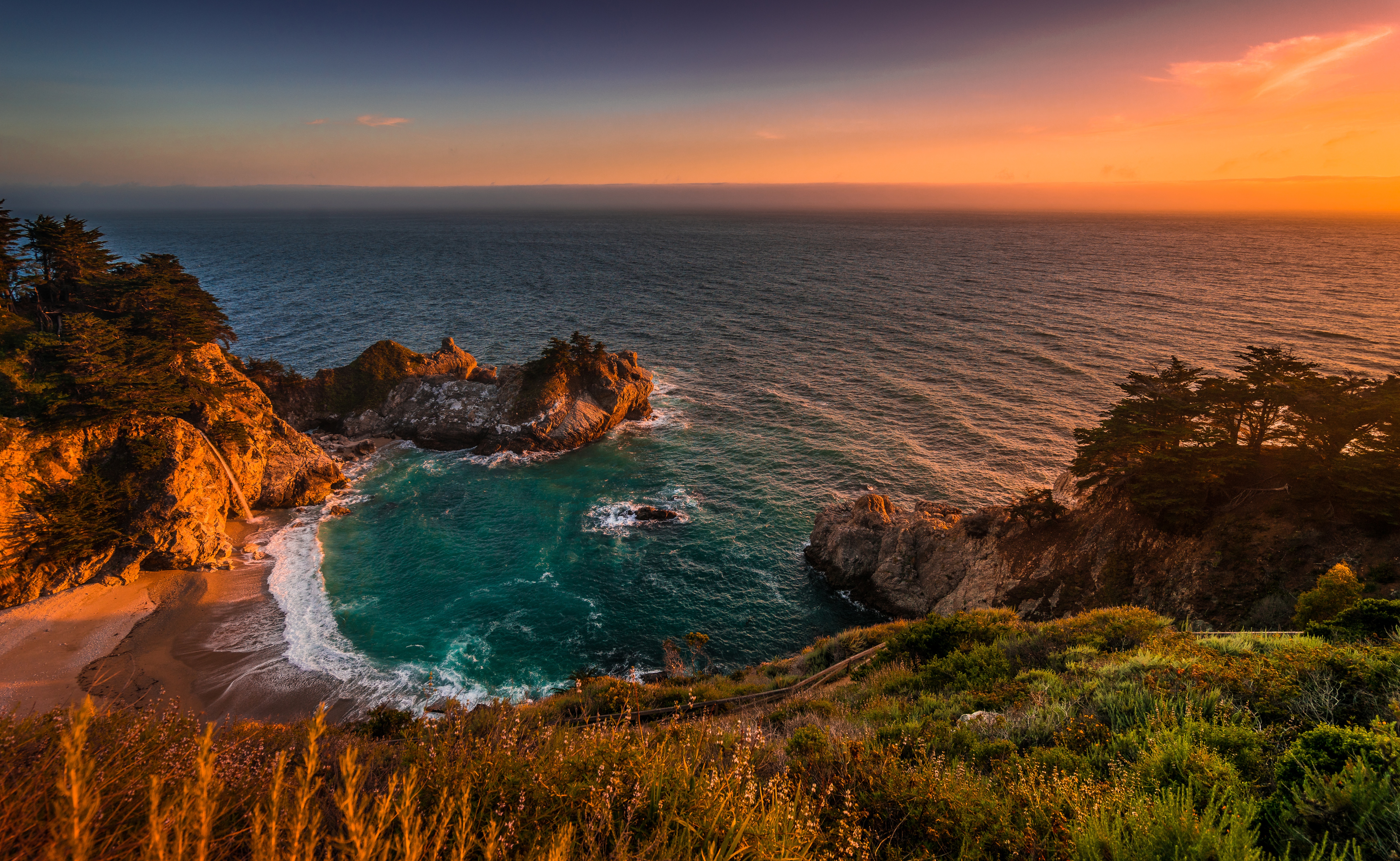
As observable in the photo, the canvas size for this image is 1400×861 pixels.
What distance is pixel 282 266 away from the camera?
126m

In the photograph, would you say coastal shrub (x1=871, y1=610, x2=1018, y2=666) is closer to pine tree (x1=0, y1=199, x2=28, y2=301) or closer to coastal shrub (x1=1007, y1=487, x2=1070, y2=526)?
coastal shrub (x1=1007, y1=487, x2=1070, y2=526)

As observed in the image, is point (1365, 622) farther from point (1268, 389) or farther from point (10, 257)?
point (10, 257)

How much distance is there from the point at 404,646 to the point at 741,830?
26.7 metres

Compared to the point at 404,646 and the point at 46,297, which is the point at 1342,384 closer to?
the point at 404,646

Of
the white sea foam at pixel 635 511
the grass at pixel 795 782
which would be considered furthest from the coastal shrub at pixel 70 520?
the grass at pixel 795 782

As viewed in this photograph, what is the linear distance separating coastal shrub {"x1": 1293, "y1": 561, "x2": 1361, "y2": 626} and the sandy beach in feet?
106

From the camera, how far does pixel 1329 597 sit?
12.8 m

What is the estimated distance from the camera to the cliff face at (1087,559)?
18453 mm

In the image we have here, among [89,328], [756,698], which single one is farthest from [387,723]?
[89,328]

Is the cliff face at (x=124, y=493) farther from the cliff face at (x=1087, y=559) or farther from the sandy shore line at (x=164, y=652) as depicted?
the cliff face at (x=1087, y=559)

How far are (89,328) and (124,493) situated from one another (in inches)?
368

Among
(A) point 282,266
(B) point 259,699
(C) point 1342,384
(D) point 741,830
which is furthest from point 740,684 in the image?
(A) point 282,266

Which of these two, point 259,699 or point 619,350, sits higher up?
point 619,350

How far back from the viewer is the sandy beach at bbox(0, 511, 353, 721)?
2188cm
